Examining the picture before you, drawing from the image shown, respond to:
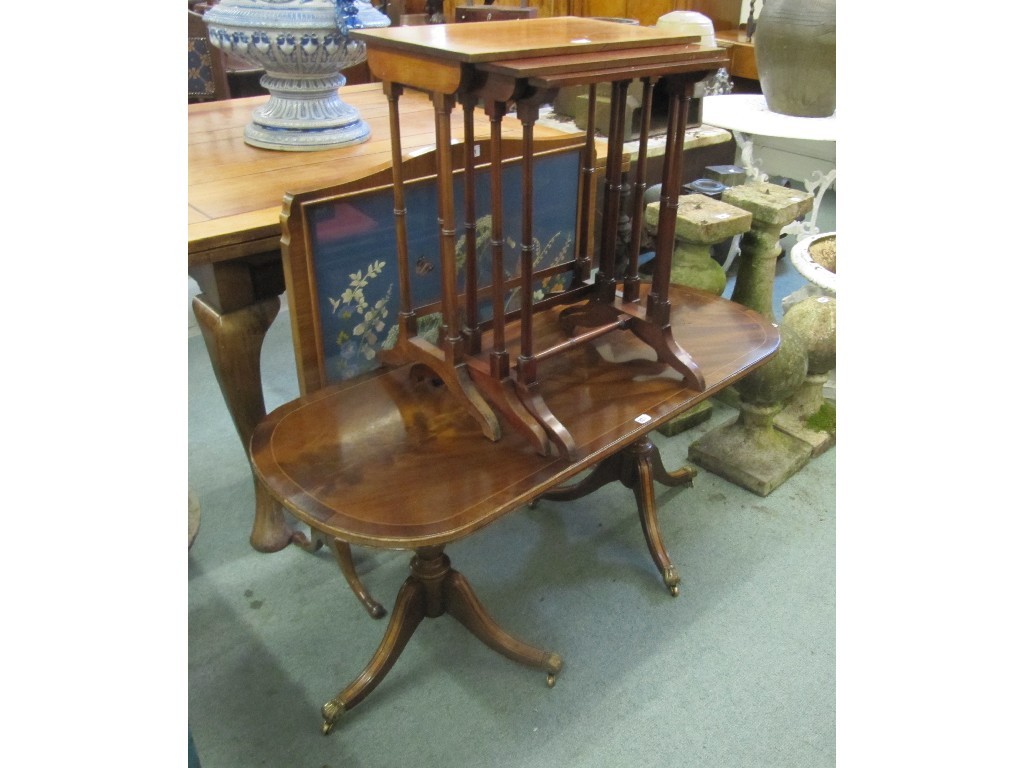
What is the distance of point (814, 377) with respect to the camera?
2.09m

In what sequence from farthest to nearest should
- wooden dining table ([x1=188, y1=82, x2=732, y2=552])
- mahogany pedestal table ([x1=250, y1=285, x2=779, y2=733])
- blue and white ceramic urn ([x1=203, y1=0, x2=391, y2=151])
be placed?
blue and white ceramic urn ([x1=203, y1=0, x2=391, y2=151]) → wooden dining table ([x1=188, y1=82, x2=732, y2=552]) → mahogany pedestal table ([x1=250, y1=285, x2=779, y2=733])

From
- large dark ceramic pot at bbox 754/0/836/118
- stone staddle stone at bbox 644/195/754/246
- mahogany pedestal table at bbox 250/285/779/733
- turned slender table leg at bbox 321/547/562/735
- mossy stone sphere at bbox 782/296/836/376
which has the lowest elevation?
turned slender table leg at bbox 321/547/562/735

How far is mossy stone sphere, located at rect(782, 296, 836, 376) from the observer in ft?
6.42

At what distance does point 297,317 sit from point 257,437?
0.77 feet

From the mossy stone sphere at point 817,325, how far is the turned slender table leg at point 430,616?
1065 mm

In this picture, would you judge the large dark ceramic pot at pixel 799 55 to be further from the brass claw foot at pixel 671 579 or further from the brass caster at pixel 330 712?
the brass caster at pixel 330 712

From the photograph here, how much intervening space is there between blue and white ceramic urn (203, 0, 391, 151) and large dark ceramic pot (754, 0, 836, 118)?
3.76 feet

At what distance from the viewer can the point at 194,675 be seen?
56.0 inches

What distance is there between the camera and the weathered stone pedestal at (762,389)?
6.13 ft

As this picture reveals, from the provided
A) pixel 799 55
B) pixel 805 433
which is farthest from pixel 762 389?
pixel 799 55

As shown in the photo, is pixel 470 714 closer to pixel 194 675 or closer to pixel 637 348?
pixel 194 675

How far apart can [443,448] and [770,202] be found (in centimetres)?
123

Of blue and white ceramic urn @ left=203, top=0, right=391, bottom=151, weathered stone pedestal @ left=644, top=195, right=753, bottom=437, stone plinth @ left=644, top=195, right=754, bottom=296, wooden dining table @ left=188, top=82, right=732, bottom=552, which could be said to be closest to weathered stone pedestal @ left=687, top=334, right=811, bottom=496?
weathered stone pedestal @ left=644, top=195, right=753, bottom=437

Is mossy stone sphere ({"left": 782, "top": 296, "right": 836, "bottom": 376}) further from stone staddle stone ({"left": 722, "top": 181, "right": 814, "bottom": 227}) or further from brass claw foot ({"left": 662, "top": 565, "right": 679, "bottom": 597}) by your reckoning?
brass claw foot ({"left": 662, "top": 565, "right": 679, "bottom": 597})
